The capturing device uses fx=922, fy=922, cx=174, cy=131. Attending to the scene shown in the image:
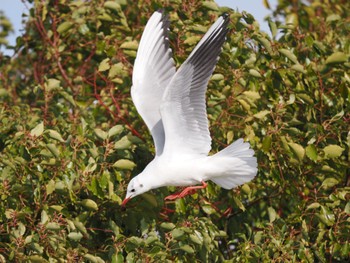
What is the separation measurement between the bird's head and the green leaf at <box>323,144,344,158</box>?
117cm

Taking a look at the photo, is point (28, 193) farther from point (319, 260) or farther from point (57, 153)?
point (319, 260)

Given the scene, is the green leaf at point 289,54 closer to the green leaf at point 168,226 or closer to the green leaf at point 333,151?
the green leaf at point 333,151

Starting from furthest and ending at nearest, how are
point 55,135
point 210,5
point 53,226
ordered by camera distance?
point 210,5 < point 55,135 < point 53,226

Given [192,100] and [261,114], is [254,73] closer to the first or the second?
[261,114]

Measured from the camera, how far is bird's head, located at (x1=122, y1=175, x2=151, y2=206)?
5.70 meters

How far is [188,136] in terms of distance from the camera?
6.04 metres

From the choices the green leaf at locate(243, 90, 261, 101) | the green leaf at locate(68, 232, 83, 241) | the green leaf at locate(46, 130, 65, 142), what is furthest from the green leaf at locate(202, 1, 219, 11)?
the green leaf at locate(68, 232, 83, 241)

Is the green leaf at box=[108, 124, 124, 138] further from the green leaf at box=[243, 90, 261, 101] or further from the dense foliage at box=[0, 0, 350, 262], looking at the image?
the green leaf at box=[243, 90, 261, 101]

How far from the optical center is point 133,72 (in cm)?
647

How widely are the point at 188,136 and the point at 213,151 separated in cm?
37

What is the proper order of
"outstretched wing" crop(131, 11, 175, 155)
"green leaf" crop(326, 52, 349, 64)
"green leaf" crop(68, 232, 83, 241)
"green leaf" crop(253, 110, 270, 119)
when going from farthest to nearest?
"outstretched wing" crop(131, 11, 175, 155) < "green leaf" crop(326, 52, 349, 64) < "green leaf" crop(253, 110, 270, 119) < "green leaf" crop(68, 232, 83, 241)

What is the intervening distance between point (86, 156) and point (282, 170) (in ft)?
4.35

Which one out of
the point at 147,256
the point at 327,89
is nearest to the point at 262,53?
the point at 327,89

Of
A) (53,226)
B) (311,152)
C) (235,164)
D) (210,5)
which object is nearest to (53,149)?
(53,226)
